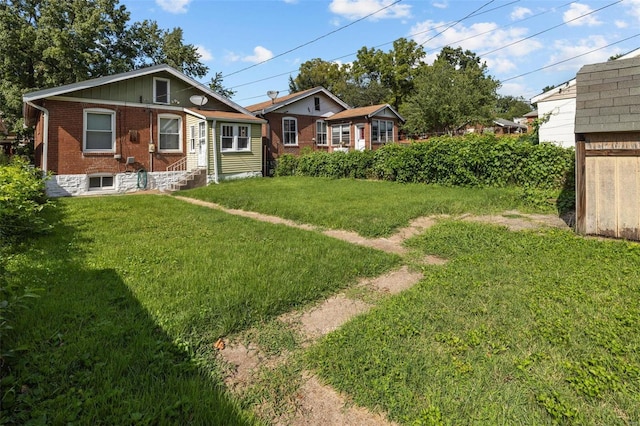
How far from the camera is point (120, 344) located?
265 cm

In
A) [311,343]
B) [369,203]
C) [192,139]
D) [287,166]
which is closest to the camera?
[311,343]

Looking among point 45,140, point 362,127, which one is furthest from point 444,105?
point 45,140

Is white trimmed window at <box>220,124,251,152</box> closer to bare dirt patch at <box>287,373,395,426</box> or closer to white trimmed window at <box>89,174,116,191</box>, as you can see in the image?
white trimmed window at <box>89,174,116,191</box>

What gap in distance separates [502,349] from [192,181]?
14232mm

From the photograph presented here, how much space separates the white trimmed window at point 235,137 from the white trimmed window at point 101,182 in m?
4.70

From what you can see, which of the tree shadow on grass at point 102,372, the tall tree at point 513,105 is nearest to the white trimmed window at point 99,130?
the tree shadow on grass at point 102,372

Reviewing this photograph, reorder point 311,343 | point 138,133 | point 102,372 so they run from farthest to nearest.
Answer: point 138,133 → point 311,343 → point 102,372

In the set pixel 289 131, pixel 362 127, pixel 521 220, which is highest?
pixel 362 127

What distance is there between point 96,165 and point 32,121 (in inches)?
283

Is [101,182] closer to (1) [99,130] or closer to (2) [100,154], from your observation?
(2) [100,154]

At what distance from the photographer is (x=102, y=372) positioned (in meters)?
2.33

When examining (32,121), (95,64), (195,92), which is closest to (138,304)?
(195,92)

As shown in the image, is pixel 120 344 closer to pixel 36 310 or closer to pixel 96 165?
pixel 36 310

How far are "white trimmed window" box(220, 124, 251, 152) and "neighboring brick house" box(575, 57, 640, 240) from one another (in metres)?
13.6
